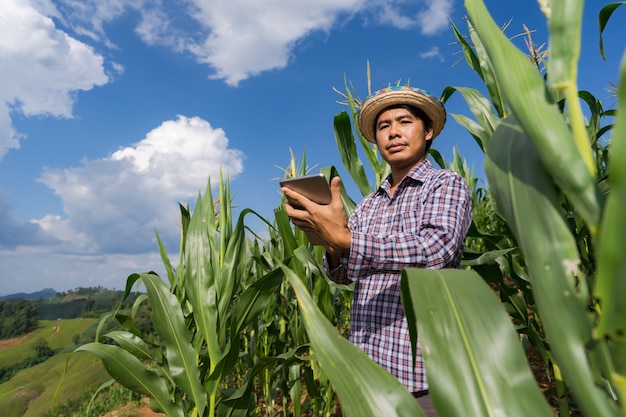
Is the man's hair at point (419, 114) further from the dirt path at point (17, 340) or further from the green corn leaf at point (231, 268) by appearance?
the dirt path at point (17, 340)

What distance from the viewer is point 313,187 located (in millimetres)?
957

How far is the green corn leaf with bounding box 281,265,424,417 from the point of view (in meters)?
0.45

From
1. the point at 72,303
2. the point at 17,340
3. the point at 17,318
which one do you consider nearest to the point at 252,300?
the point at 17,340

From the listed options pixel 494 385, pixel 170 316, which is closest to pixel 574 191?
pixel 494 385

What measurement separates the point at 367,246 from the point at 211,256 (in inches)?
44.9

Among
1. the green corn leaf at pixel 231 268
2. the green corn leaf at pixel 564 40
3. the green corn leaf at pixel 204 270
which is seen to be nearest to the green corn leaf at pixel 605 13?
the green corn leaf at pixel 564 40

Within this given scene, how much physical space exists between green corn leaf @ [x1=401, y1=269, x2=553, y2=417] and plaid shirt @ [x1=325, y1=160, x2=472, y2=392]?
0.54 metres

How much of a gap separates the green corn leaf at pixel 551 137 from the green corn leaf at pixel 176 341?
1.67 m

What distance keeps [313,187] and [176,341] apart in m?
1.17

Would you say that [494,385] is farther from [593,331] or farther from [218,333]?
[218,333]

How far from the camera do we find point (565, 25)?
36cm

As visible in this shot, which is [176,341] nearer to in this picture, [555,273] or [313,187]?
[313,187]

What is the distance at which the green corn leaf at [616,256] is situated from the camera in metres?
0.31

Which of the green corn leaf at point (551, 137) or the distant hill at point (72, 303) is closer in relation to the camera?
the green corn leaf at point (551, 137)
